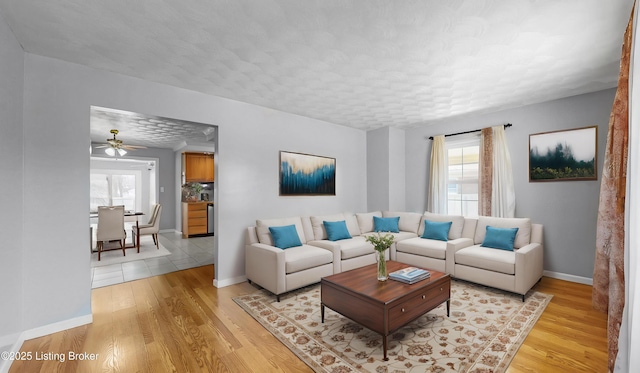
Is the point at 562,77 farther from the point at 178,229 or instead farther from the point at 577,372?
the point at 178,229

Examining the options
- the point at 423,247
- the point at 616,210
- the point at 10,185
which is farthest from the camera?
the point at 423,247

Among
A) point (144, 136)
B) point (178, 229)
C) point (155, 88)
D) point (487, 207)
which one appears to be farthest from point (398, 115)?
point (178, 229)

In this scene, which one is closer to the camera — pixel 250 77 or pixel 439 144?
pixel 250 77

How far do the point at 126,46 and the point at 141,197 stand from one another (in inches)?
322

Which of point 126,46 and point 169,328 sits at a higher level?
point 126,46

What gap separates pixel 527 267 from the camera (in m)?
3.23

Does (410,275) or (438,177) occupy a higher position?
(438,177)

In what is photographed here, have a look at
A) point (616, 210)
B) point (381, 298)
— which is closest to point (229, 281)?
point (381, 298)

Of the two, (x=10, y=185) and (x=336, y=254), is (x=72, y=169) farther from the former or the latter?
(x=336, y=254)

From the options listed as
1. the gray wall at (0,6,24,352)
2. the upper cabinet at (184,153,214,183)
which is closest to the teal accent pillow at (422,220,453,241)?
the gray wall at (0,6,24,352)

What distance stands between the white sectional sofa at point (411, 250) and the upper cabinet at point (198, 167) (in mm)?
4393

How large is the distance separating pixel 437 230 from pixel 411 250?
0.56 m

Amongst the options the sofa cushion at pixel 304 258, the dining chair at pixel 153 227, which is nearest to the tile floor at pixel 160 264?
the dining chair at pixel 153 227

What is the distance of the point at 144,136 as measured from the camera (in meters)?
5.94
